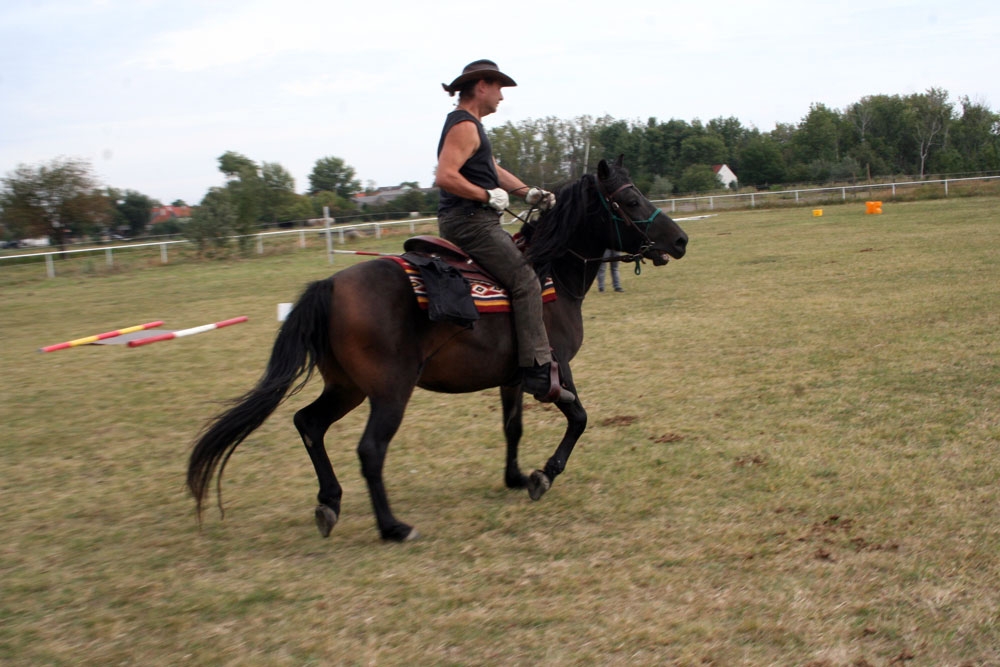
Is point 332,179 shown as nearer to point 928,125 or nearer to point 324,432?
point 928,125

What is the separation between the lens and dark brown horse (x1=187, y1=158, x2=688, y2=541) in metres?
4.84

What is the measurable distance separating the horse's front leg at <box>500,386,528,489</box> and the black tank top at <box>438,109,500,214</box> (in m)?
1.42

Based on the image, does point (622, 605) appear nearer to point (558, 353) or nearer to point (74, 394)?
point (558, 353)

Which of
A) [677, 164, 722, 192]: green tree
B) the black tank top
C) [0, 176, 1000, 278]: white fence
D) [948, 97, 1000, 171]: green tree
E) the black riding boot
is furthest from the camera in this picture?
[948, 97, 1000, 171]: green tree

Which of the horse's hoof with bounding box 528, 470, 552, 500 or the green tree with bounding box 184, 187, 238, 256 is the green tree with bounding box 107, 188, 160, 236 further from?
the horse's hoof with bounding box 528, 470, 552, 500

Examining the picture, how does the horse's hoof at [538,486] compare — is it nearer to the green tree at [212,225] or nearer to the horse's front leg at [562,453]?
the horse's front leg at [562,453]

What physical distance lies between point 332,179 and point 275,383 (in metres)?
78.5

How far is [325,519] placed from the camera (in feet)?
16.3

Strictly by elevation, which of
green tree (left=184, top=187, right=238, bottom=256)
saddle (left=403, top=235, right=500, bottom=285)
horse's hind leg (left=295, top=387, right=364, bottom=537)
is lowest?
horse's hind leg (left=295, top=387, right=364, bottom=537)

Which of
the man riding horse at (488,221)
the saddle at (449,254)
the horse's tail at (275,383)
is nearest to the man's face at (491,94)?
the man riding horse at (488,221)

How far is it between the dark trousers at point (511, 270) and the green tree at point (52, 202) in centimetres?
3143

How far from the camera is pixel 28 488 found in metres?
6.12

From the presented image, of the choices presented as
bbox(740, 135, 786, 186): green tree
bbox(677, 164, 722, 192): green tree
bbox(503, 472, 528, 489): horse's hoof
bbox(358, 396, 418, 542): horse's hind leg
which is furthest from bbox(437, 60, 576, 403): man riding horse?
bbox(740, 135, 786, 186): green tree

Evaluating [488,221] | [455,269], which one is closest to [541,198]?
[488,221]
